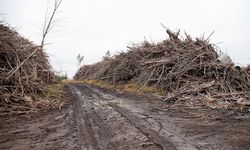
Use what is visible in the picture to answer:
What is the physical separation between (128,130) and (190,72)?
7.44 m

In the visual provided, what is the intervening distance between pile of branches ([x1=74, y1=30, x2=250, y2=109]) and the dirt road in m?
2.48

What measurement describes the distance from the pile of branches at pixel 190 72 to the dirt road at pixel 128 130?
8.13 feet

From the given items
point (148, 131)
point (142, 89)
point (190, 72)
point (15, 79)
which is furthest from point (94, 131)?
point (142, 89)

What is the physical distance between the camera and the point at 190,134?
15.9 feet

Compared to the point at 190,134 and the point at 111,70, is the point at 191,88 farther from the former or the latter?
the point at 111,70

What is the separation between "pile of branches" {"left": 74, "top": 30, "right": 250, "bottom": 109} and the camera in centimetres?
987

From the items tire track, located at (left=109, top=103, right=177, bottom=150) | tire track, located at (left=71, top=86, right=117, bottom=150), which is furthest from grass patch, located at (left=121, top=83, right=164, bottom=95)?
tire track, located at (left=71, top=86, right=117, bottom=150)

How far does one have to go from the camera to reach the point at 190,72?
39.2 ft

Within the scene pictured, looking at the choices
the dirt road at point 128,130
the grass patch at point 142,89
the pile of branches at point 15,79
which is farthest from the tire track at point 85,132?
the grass patch at point 142,89

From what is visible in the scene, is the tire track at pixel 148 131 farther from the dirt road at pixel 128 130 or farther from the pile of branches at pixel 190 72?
the pile of branches at pixel 190 72

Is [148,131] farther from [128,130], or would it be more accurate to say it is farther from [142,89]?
[142,89]

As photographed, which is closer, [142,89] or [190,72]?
[190,72]

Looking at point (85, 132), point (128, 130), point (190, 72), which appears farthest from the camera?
point (190, 72)

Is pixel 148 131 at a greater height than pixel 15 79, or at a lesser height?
lesser
